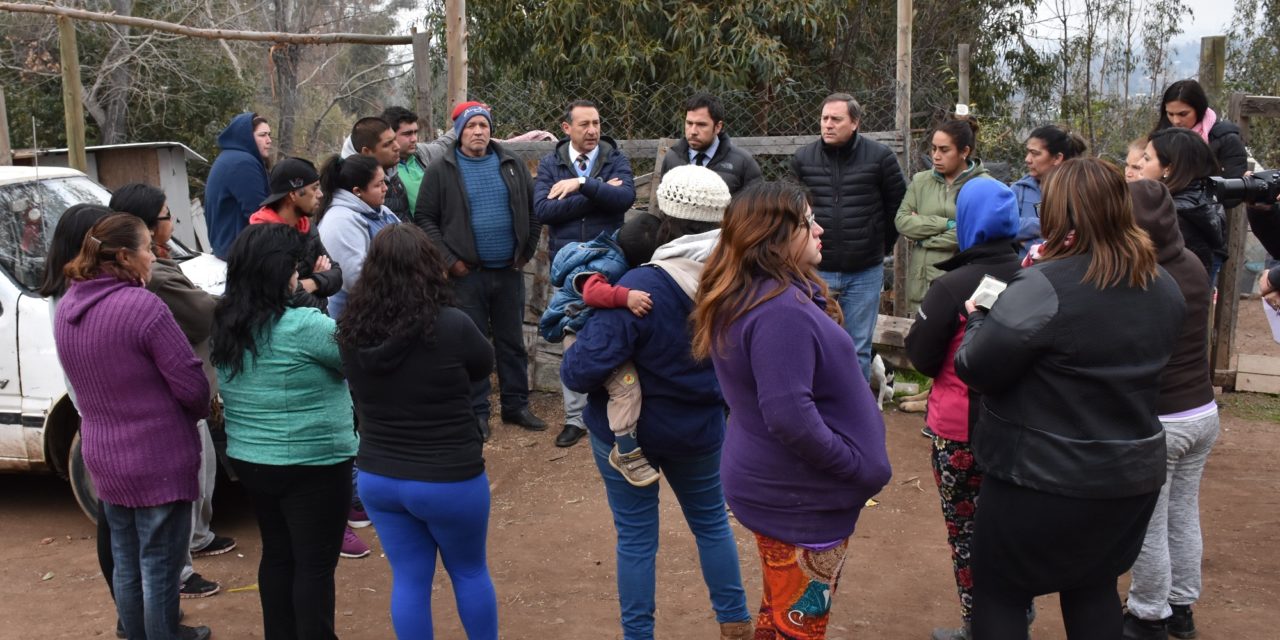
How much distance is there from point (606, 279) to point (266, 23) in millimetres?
19764

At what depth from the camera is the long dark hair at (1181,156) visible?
4.25m

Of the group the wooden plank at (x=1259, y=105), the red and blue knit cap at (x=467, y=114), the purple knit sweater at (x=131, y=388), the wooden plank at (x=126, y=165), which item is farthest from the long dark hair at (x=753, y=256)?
the wooden plank at (x=126, y=165)

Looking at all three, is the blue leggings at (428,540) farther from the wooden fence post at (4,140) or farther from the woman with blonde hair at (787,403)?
the wooden fence post at (4,140)

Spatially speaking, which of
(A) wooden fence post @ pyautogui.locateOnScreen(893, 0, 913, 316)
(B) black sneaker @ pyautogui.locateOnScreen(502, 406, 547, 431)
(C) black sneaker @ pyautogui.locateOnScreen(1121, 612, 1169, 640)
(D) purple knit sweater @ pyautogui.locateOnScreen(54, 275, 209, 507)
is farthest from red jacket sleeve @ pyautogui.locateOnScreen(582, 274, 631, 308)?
(A) wooden fence post @ pyautogui.locateOnScreen(893, 0, 913, 316)

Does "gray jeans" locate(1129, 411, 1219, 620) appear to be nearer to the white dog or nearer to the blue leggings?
the blue leggings

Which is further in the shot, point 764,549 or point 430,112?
point 430,112

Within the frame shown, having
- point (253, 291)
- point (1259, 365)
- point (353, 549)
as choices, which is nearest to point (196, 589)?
point (353, 549)

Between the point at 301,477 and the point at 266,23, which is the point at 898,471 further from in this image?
the point at 266,23

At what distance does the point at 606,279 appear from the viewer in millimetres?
3602

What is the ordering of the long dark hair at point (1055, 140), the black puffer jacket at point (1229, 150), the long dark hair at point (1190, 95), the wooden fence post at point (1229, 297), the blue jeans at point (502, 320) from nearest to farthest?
1. the long dark hair at point (1190, 95)
2. the black puffer jacket at point (1229, 150)
3. the long dark hair at point (1055, 140)
4. the blue jeans at point (502, 320)
5. the wooden fence post at point (1229, 297)

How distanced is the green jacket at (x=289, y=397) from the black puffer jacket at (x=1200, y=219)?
335 centimetres

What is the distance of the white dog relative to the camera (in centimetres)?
715

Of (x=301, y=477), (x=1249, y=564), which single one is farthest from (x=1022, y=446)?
(x=1249, y=564)

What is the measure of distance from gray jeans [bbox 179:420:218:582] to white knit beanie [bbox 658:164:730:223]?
2.49 m
